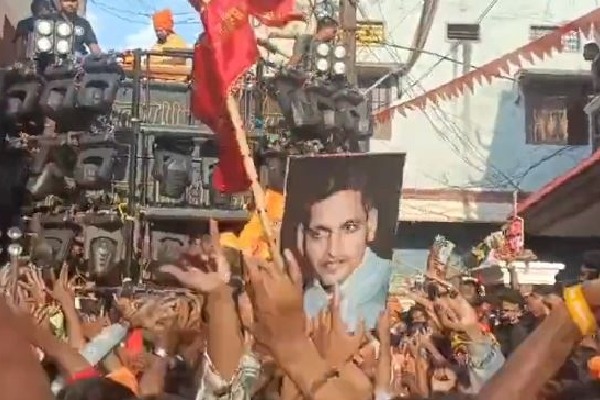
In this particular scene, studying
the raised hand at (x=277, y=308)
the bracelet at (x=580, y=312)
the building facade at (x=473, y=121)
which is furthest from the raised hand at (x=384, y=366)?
the building facade at (x=473, y=121)

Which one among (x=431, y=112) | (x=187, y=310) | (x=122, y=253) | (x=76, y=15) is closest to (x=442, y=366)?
(x=187, y=310)

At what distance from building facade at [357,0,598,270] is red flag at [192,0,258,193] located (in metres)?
2.89

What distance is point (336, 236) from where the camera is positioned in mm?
4953

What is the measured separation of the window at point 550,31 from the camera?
898 centimetres

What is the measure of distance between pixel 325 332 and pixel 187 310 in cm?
133

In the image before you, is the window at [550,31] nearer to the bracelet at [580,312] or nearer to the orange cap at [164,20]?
the orange cap at [164,20]

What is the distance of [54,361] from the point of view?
7.79 ft

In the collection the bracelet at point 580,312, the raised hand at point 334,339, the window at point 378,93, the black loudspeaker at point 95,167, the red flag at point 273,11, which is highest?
the red flag at point 273,11

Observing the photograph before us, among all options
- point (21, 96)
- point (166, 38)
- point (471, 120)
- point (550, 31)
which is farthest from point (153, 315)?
point (471, 120)

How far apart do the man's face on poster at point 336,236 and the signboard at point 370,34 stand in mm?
4672

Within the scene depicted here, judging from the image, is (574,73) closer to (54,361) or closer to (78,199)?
(78,199)

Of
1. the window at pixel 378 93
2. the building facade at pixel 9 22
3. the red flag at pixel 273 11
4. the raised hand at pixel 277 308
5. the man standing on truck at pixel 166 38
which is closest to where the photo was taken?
the raised hand at pixel 277 308

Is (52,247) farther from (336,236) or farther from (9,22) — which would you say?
(336,236)

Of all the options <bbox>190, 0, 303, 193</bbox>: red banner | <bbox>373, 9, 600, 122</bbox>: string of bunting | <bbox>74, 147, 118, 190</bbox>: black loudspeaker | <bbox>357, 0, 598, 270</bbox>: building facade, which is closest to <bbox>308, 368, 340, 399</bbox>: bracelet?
<bbox>190, 0, 303, 193</bbox>: red banner
